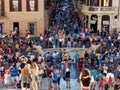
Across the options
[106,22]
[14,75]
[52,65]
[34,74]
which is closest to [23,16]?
[106,22]

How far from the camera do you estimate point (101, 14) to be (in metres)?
55.3

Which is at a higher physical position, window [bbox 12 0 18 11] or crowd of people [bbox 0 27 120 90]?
window [bbox 12 0 18 11]

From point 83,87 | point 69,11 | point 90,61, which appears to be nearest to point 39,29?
point 90,61

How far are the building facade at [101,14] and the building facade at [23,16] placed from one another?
319 inches

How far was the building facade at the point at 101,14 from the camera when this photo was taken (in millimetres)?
55250

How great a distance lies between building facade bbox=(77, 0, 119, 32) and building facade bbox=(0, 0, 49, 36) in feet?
26.6

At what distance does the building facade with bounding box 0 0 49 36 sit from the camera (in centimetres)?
5053

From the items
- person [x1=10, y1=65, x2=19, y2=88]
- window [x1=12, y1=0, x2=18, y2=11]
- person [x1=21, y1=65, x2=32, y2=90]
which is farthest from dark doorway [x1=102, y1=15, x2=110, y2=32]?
person [x1=21, y1=65, x2=32, y2=90]

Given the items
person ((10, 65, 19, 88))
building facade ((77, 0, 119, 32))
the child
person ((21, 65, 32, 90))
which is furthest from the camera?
building facade ((77, 0, 119, 32))

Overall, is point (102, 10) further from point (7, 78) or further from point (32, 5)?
point (7, 78)

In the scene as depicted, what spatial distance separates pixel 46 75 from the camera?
28.1 metres

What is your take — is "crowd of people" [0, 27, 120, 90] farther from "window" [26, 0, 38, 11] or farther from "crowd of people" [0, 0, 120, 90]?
"window" [26, 0, 38, 11]

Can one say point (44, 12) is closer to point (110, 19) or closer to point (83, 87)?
point (110, 19)

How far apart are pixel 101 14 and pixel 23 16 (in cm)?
1133
